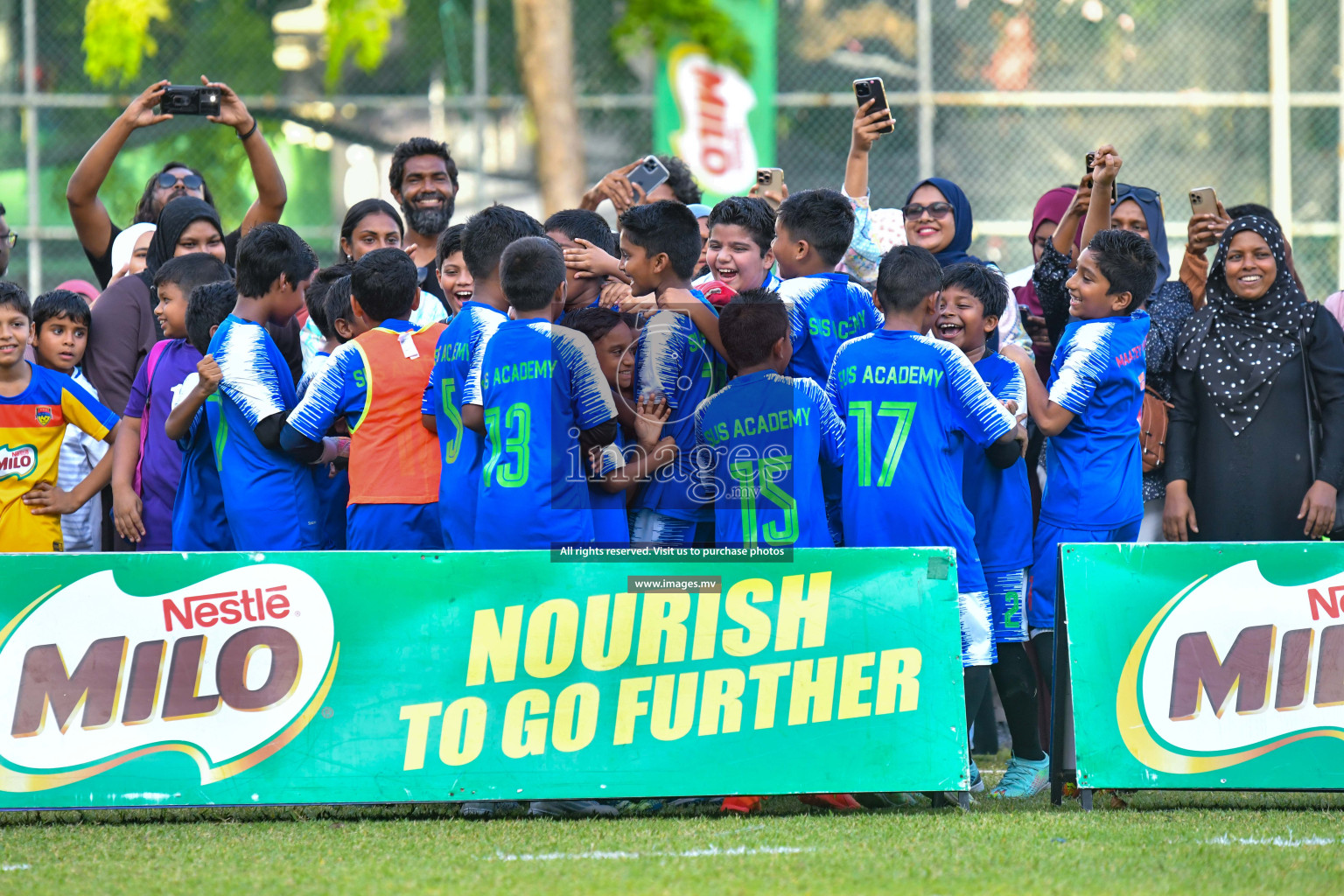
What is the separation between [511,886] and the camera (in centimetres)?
388

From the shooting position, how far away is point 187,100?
6.71 m

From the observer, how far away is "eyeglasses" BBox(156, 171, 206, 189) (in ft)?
24.3

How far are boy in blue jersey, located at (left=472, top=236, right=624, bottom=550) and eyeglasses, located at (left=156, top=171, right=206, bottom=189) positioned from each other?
122 inches

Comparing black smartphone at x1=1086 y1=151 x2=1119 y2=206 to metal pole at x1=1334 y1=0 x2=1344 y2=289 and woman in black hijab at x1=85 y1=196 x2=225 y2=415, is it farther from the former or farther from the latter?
metal pole at x1=1334 y1=0 x2=1344 y2=289

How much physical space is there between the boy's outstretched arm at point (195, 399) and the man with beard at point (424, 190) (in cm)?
169

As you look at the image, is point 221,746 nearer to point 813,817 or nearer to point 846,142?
point 813,817

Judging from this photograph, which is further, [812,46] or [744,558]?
[812,46]

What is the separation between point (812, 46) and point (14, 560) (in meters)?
11.5

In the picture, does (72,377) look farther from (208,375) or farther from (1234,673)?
(1234,673)

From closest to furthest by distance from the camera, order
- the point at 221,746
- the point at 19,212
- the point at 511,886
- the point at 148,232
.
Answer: the point at 511,886 → the point at 221,746 → the point at 148,232 → the point at 19,212

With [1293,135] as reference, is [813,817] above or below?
below

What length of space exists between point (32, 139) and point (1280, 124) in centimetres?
1247

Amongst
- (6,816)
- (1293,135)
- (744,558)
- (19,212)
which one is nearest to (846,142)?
(1293,135)

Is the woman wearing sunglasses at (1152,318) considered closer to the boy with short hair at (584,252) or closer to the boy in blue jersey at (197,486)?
the boy with short hair at (584,252)
